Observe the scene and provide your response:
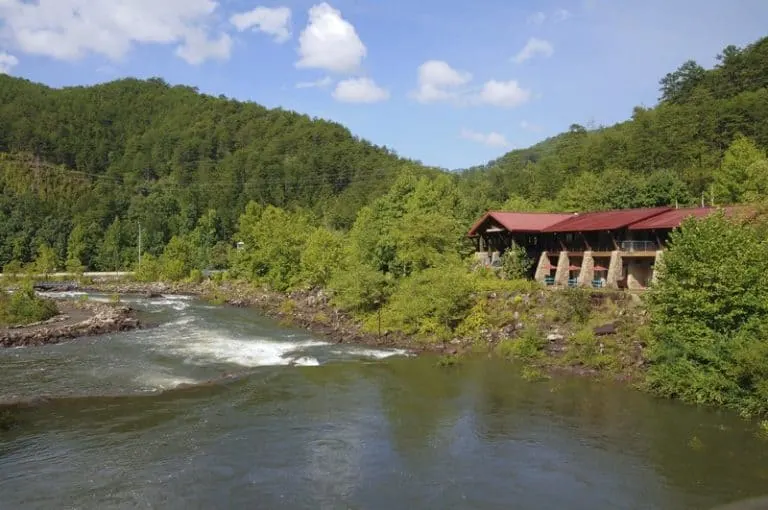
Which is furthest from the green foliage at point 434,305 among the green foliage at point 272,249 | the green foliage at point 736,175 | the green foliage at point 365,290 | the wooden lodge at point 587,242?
the green foliage at point 736,175

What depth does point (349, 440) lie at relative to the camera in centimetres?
1845

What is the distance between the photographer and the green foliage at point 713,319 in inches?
805

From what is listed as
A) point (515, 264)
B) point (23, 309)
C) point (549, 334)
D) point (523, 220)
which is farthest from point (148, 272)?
point (549, 334)

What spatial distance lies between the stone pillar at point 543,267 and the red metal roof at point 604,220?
2188mm

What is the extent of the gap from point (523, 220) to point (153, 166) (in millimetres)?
138226

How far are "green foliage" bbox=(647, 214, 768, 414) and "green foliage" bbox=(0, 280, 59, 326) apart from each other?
131 feet

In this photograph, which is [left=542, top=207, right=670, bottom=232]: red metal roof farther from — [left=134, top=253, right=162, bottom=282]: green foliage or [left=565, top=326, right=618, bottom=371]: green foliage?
[left=134, top=253, right=162, bottom=282]: green foliage

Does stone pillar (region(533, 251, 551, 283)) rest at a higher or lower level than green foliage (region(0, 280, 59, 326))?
higher

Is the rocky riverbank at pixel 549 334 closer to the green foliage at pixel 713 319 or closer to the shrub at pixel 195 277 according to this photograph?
the green foliage at pixel 713 319

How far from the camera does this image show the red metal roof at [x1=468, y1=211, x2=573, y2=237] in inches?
1657

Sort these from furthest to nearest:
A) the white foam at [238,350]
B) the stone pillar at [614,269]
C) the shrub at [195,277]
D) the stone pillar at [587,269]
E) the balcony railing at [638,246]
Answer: the shrub at [195,277] → the stone pillar at [587,269] → the stone pillar at [614,269] → the balcony railing at [638,246] → the white foam at [238,350]

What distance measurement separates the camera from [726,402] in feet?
68.4

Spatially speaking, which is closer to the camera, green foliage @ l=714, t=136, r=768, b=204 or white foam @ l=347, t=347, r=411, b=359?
white foam @ l=347, t=347, r=411, b=359

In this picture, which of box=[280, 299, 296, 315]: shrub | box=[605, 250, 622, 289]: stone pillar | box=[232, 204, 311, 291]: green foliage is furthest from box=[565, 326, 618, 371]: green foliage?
box=[232, 204, 311, 291]: green foliage
